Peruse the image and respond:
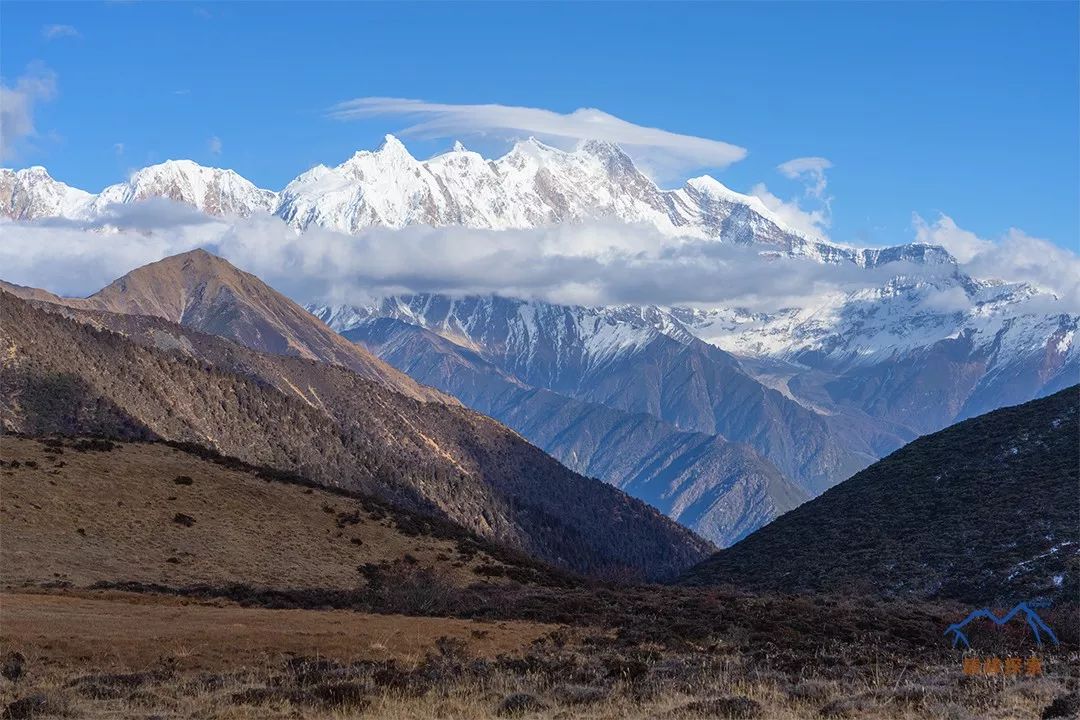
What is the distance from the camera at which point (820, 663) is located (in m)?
36.9

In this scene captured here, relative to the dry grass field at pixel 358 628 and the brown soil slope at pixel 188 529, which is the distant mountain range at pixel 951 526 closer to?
the dry grass field at pixel 358 628

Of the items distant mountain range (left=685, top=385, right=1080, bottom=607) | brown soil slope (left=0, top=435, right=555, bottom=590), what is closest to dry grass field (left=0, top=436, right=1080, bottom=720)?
brown soil slope (left=0, top=435, right=555, bottom=590)

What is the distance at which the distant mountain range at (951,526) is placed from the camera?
8188cm

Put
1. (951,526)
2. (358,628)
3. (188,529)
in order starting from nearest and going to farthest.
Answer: (358,628)
(188,529)
(951,526)

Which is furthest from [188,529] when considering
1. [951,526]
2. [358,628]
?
[951,526]

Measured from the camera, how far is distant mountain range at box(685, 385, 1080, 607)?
81.9m

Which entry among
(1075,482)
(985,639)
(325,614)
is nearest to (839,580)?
(1075,482)

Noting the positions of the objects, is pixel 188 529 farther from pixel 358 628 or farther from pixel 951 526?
pixel 951 526

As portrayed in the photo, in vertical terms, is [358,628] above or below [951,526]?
below

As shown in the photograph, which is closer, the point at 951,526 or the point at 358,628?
the point at 358,628

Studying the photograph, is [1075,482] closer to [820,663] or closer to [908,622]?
[908,622]

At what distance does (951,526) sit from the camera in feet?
311

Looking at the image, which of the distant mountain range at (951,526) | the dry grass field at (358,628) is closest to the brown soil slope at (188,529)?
the dry grass field at (358,628)

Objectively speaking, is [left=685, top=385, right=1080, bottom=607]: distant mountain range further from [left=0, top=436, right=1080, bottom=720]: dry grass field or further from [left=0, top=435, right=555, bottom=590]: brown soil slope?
[left=0, top=435, right=555, bottom=590]: brown soil slope
